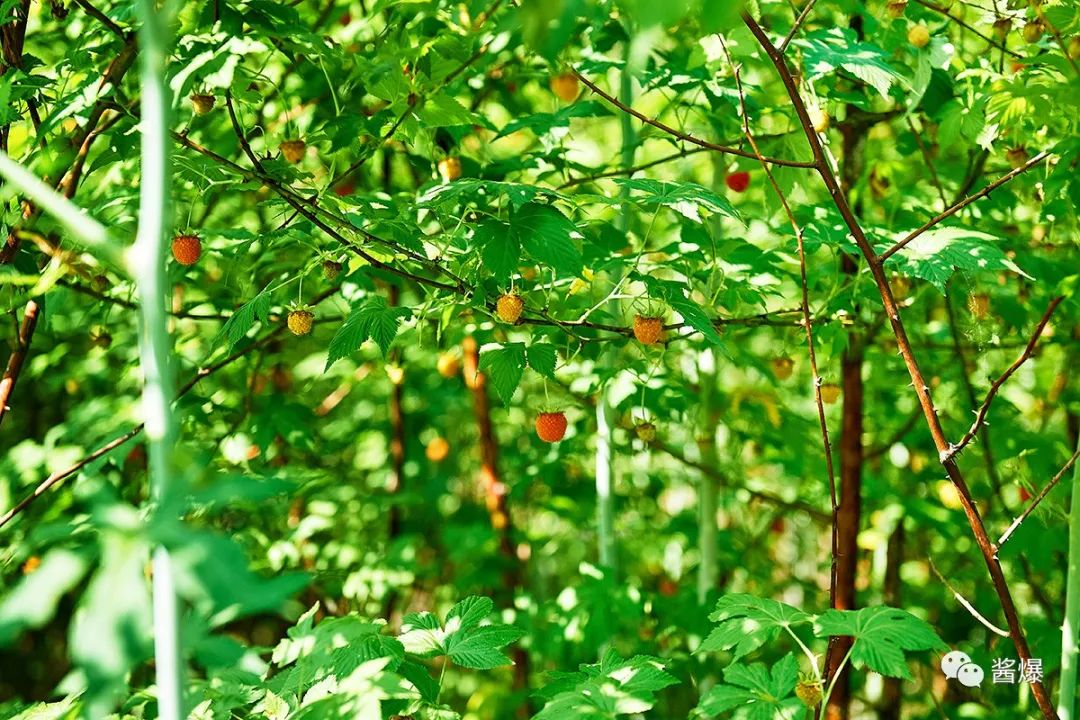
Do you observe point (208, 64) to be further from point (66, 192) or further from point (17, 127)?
point (17, 127)

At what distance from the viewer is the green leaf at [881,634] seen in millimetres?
1312

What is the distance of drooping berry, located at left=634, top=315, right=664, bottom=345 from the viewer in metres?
1.73

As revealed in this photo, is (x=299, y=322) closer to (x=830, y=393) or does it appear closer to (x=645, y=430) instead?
(x=645, y=430)

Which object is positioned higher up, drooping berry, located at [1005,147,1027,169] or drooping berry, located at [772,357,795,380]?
drooping berry, located at [1005,147,1027,169]

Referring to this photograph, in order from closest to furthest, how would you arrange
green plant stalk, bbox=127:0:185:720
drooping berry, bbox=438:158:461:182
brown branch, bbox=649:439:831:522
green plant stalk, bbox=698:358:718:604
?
1. green plant stalk, bbox=127:0:185:720
2. drooping berry, bbox=438:158:461:182
3. brown branch, bbox=649:439:831:522
4. green plant stalk, bbox=698:358:718:604

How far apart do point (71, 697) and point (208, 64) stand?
3.60ft

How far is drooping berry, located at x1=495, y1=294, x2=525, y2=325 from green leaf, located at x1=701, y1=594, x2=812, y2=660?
1.97ft

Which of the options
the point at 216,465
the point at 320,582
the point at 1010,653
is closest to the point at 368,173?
the point at 216,465

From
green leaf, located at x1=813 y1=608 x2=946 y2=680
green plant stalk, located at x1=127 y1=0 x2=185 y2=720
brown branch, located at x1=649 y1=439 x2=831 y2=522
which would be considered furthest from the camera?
brown branch, located at x1=649 y1=439 x2=831 y2=522

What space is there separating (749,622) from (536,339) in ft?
2.25

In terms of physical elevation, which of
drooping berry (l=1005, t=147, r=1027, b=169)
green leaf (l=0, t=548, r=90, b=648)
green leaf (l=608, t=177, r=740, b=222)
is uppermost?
drooping berry (l=1005, t=147, r=1027, b=169)

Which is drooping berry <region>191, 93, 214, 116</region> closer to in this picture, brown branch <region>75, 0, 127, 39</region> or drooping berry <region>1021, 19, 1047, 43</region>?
brown branch <region>75, 0, 127, 39</region>

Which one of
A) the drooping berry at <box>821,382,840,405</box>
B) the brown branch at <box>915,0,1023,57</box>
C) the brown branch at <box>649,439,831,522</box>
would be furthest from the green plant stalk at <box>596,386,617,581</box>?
the brown branch at <box>915,0,1023,57</box>

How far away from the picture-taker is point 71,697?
1.54 meters
